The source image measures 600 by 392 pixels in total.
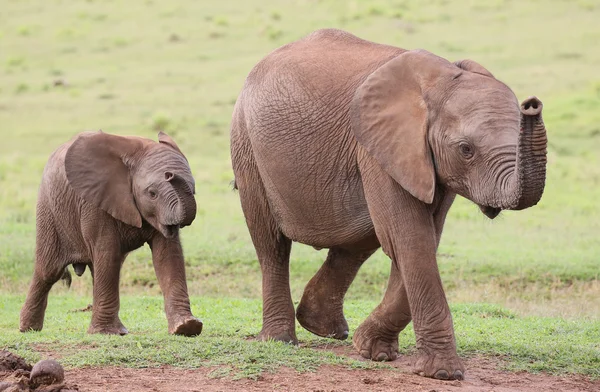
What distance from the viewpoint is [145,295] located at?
12711mm

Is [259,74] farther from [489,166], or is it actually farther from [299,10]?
[299,10]

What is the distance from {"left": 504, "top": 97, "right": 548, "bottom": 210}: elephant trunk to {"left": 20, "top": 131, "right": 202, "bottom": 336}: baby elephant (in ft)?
10.3

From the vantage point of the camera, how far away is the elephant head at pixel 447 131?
669 centimetres

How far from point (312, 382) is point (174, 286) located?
2.32 m

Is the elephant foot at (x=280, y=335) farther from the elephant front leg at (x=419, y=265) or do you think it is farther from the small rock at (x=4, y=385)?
the small rock at (x=4, y=385)

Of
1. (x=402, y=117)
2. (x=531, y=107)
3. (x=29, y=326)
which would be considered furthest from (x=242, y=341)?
(x=531, y=107)

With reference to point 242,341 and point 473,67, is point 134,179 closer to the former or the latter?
point 242,341

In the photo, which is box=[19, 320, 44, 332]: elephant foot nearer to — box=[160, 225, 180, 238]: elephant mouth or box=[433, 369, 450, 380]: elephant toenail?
box=[160, 225, 180, 238]: elephant mouth

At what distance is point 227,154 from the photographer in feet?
78.4

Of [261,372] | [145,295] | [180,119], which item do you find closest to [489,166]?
[261,372]

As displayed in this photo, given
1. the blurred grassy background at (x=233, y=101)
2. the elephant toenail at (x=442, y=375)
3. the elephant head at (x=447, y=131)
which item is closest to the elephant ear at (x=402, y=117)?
the elephant head at (x=447, y=131)

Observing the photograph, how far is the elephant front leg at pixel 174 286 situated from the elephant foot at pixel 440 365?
2010 millimetres

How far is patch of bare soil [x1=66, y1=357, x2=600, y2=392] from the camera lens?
22.4 feet

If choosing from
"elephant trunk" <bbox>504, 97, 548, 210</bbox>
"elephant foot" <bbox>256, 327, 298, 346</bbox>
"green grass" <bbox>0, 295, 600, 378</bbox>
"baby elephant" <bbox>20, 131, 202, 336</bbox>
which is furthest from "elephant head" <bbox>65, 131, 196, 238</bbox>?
"elephant trunk" <bbox>504, 97, 548, 210</bbox>
